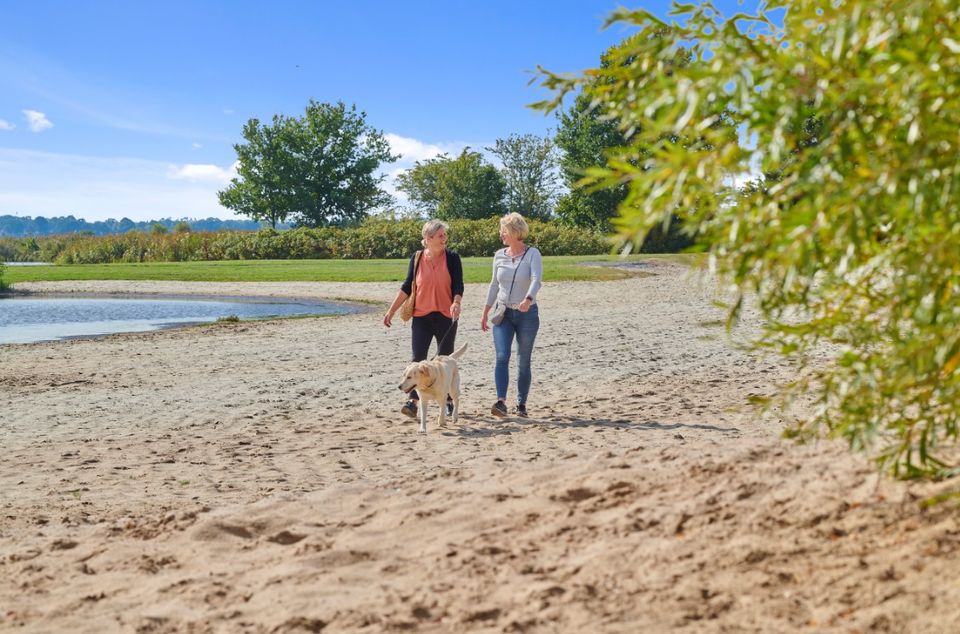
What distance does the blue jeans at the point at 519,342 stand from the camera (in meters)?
9.80

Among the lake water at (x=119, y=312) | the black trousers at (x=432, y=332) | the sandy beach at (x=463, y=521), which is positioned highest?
the black trousers at (x=432, y=332)

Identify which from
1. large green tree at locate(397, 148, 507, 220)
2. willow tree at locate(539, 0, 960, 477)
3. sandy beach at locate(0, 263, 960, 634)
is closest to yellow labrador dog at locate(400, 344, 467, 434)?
sandy beach at locate(0, 263, 960, 634)

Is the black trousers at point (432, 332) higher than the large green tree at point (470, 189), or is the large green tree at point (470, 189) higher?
the large green tree at point (470, 189)

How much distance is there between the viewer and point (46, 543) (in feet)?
19.9

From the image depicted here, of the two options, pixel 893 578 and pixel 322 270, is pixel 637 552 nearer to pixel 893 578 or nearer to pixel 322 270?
pixel 893 578

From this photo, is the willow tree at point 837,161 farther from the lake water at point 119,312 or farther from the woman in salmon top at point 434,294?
the lake water at point 119,312

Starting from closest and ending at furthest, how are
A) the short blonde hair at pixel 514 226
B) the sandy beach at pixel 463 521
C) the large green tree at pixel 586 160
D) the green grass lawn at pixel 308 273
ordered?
the sandy beach at pixel 463 521
the short blonde hair at pixel 514 226
the green grass lawn at pixel 308 273
the large green tree at pixel 586 160

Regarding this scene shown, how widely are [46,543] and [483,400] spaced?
19.2 feet

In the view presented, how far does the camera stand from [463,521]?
226 inches

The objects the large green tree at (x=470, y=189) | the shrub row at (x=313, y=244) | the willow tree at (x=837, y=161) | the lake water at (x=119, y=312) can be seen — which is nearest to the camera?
the willow tree at (x=837, y=161)

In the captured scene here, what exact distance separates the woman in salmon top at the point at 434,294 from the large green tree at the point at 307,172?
74.9m

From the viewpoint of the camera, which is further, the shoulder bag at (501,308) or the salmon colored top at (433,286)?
the salmon colored top at (433,286)

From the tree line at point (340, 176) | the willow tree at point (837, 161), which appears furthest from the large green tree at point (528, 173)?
the willow tree at point (837, 161)

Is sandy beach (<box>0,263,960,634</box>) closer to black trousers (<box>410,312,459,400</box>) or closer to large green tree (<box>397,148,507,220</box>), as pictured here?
black trousers (<box>410,312,459,400</box>)
